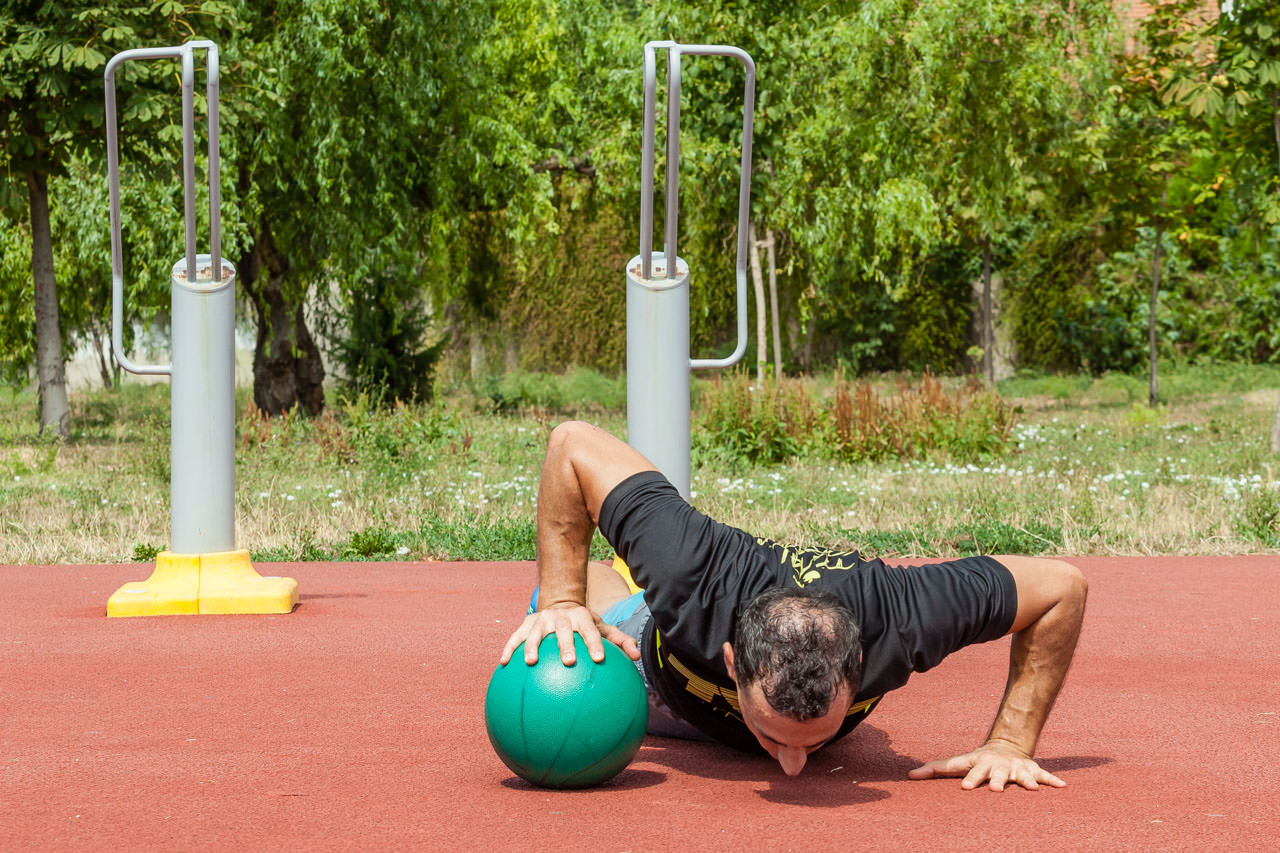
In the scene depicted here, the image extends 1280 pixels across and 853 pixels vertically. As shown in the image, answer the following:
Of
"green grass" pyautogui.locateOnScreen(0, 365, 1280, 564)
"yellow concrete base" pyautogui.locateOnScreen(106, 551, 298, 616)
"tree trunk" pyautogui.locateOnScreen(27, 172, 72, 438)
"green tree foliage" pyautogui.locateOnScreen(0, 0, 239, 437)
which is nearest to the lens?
"yellow concrete base" pyautogui.locateOnScreen(106, 551, 298, 616)

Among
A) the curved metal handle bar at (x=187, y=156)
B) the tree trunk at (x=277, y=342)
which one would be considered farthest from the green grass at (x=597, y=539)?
the curved metal handle bar at (x=187, y=156)

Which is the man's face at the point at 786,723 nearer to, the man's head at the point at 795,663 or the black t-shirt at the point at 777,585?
the man's head at the point at 795,663

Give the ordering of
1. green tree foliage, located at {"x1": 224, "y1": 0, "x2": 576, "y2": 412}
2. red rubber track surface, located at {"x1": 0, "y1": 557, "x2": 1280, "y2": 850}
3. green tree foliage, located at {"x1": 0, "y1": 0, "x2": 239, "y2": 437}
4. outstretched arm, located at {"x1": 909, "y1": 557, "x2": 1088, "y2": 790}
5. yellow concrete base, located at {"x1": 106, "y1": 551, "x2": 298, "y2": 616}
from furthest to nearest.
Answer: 1. green tree foliage, located at {"x1": 224, "y1": 0, "x2": 576, "y2": 412}
2. green tree foliage, located at {"x1": 0, "y1": 0, "x2": 239, "y2": 437}
3. yellow concrete base, located at {"x1": 106, "y1": 551, "x2": 298, "y2": 616}
4. outstretched arm, located at {"x1": 909, "y1": 557, "x2": 1088, "y2": 790}
5. red rubber track surface, located at {"x1": 0, "y1": 557, "x2": 1280, "y2": 850}

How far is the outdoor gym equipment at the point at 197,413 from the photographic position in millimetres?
6863

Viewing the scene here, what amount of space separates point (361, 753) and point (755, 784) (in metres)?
1.25

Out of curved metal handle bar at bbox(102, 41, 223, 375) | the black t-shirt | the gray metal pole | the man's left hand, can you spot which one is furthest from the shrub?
the black t-shirt

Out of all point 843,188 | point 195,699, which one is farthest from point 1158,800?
point 843,188

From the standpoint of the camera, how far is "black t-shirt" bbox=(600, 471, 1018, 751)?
142 inches

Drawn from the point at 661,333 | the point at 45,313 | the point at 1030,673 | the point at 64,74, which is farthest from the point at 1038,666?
the point at 45,313

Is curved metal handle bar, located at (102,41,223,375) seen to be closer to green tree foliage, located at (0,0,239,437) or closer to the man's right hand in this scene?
the man's right hand

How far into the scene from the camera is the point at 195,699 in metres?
5.21

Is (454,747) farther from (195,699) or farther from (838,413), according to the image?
(838,413)

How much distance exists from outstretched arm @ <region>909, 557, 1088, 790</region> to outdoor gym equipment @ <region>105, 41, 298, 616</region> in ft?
13.5

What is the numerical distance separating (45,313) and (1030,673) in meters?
15.1
